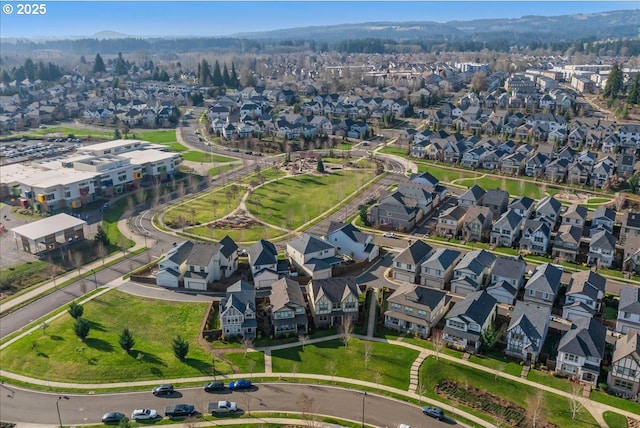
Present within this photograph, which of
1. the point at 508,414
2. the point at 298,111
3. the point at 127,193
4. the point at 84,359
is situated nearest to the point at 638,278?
the point at 508,414

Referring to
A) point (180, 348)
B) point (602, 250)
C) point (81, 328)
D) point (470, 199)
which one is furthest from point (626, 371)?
point (81, 328)

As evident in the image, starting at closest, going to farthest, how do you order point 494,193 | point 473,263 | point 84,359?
point 84,359
point 473,263
point 494,193

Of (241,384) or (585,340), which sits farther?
(585,340)

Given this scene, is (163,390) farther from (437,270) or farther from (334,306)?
(437,270)

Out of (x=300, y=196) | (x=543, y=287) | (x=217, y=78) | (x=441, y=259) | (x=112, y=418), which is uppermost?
(x=217, y=78)

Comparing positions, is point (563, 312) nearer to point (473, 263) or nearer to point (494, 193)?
point (473, 263)

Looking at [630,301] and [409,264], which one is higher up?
[409,264]
